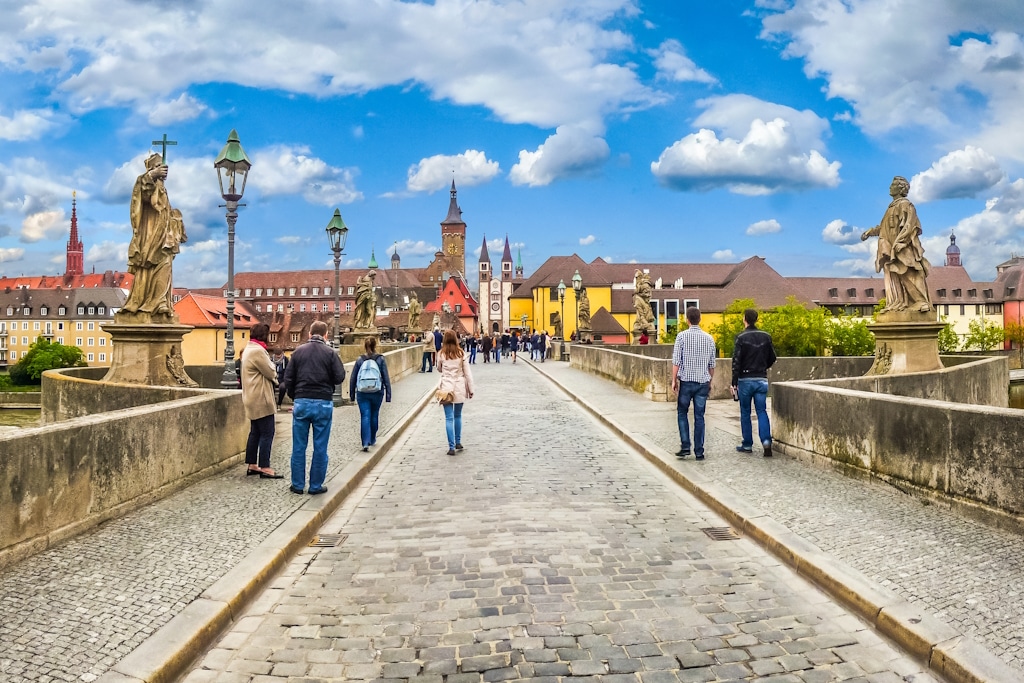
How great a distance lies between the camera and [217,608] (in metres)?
4.47

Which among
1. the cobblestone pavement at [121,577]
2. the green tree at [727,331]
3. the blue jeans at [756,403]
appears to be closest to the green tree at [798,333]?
the green tree at [727,331]

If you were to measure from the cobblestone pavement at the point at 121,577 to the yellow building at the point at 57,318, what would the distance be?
13042 centimetres

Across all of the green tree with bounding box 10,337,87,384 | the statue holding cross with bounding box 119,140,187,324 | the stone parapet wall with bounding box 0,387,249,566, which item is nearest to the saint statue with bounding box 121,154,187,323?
the statue holding cross with bounding box 119,140,187,324

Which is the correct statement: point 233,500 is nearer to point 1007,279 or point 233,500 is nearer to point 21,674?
point 21,674

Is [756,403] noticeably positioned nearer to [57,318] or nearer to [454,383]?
[454,383]

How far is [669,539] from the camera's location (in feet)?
20.7

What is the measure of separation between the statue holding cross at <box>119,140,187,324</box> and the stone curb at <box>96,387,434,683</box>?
6.32 m

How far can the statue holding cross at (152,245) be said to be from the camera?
40.1ft

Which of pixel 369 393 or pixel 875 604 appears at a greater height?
pixel 369 393

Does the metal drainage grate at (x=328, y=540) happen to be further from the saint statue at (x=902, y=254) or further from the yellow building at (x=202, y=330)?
the yellow building at (x=202, y=330)

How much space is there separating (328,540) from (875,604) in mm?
4077

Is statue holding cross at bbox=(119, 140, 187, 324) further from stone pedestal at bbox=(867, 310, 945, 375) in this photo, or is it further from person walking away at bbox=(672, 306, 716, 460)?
stone pedestal at bbox=(867, 310, 945, 375)

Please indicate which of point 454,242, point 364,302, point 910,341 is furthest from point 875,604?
point 454,242

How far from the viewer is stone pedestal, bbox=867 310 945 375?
13.4 meters
